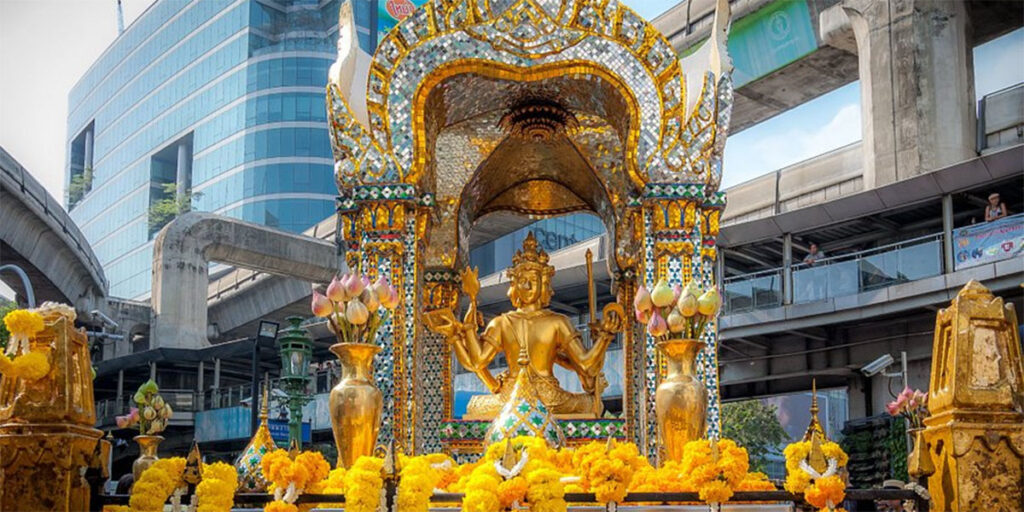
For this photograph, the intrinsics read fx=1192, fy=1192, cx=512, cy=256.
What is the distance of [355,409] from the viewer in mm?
10383

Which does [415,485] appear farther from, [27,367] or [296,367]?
[296,367]

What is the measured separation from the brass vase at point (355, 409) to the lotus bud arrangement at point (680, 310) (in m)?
2.45

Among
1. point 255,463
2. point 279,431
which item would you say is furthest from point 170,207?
point 255,463

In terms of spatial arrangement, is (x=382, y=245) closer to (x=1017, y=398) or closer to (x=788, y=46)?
(x=1017, y=398)

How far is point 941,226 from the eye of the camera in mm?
24469

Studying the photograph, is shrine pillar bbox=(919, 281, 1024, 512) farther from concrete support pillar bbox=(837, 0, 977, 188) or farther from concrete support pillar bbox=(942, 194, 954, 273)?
concrete support pillar bbox=(837, 0, 977, 188)

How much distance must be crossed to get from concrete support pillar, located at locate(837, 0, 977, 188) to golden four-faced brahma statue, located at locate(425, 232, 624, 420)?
12182 mm

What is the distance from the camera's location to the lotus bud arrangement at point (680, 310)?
10.2 m

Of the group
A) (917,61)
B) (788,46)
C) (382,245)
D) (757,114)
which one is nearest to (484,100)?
(382,245)

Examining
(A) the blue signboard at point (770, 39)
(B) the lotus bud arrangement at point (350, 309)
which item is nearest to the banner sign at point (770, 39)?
(A) the blue signboard at point (770, 39)

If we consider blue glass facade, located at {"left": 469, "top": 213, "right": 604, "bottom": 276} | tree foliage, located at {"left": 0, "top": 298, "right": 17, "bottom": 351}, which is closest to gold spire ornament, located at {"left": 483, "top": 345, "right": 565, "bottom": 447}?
tree foliage, located at {"left": 0, "top": 298, "right": 17, "bottom": 351}

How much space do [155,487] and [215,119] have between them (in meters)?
68.8

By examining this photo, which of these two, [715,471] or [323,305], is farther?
[323,305]

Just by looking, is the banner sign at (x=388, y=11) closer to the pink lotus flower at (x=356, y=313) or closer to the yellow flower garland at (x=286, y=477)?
the pink lotus flower at (x=356, y=313)
